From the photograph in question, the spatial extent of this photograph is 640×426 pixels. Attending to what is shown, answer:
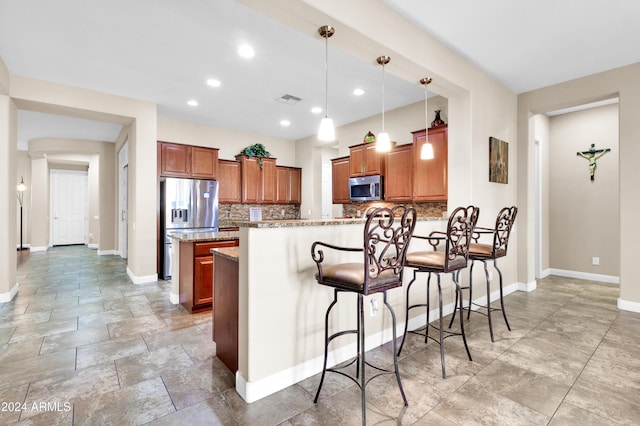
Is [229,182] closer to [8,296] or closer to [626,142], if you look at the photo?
[8,296]

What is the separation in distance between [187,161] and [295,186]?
2553 millimetres

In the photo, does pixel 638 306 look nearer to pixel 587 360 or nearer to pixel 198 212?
pixel 587 360

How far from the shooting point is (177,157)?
5520 mm

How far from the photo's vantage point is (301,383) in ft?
6.86

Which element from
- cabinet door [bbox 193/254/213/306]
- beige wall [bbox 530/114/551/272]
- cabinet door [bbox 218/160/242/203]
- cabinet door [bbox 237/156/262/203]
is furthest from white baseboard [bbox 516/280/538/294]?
cabinet door [bbox 218/160/242/203]

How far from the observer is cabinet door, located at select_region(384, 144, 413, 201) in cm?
471

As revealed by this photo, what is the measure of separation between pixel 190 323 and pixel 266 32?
2976 mm

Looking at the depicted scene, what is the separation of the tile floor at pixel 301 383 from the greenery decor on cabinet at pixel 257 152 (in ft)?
12.2

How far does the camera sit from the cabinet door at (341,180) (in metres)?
5.89

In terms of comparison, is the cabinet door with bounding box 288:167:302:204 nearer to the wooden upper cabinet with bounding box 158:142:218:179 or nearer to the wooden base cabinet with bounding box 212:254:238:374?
the wooden upper cabinet with bounding box 158:142:218:179

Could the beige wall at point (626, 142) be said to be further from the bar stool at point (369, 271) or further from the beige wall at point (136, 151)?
the beige wall at point (136, 151)

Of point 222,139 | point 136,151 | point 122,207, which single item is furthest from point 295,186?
point 122,207

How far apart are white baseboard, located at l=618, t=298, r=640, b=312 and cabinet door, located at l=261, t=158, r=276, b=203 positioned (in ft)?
19.1

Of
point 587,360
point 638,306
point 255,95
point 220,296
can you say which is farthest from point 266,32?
point 638,306
